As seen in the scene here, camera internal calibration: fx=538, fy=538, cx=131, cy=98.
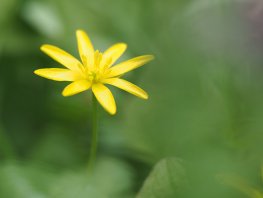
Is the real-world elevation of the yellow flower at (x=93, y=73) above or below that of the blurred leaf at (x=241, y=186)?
above

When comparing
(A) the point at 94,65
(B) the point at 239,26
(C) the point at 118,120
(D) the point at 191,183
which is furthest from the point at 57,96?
(D) the point at 191,183

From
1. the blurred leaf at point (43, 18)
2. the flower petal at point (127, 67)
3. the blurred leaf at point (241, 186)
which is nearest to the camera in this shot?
the blurred leaf at point (241, 186)

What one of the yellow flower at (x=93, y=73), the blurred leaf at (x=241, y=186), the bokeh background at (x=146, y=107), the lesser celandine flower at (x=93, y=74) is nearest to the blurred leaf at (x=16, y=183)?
the bokeh background at (x=146, y=107)

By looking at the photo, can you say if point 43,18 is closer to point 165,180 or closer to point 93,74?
point 93,74

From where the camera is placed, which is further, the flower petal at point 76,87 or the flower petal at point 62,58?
the flower petal at point 62,58

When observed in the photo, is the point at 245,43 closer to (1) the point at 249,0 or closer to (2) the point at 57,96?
(1) the point at 249,0

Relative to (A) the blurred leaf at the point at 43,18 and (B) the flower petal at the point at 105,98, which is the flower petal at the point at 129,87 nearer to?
(B) the flower petal at the point at 105,98

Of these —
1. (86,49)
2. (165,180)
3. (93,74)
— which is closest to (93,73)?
(93,74)

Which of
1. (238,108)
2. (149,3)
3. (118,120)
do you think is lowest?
(238,108)
